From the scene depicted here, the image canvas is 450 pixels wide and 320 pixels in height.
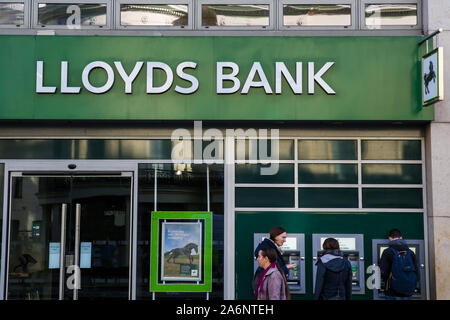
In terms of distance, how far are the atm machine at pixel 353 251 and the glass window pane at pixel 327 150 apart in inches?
51.4

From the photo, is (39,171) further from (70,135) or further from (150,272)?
(150,272)

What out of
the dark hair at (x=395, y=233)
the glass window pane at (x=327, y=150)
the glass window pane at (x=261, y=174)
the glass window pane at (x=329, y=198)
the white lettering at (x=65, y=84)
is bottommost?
the dark hair at (x=395, y=233)

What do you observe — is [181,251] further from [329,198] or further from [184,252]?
[329,198]

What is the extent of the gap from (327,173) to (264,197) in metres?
1.13

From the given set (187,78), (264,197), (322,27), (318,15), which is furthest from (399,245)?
(187,78)

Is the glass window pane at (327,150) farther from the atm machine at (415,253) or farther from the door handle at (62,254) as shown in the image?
the door handle at (62,254)

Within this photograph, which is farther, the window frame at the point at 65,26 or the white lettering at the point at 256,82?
the window frame at the point at 65,26

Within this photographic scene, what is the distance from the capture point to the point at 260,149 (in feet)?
38.2

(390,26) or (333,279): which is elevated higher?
(390,26)

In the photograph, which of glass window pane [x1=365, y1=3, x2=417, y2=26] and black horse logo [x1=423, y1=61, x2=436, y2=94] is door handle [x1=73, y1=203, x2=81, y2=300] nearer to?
glass window pane [x1=365, y1=3, x2=417, y2=26]

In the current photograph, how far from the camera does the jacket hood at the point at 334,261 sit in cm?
923

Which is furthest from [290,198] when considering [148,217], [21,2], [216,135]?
[21,2]

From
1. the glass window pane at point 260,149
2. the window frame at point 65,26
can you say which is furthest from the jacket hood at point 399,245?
the window frame at point 65,26
